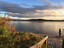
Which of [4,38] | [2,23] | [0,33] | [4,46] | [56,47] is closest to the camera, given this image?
[4,46]

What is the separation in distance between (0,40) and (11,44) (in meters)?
1.04

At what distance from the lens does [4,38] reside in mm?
5734

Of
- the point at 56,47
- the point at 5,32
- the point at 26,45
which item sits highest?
the point at 5,32

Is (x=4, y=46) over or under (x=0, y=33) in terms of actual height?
under

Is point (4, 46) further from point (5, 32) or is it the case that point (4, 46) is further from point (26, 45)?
point (5, 32)

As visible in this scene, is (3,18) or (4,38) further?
(3,18)

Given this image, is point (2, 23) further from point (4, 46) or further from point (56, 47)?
point (56, 47)

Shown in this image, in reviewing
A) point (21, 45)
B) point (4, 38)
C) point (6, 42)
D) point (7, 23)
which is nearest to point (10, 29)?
point (7, 23)

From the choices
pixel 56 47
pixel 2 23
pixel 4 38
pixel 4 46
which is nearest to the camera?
pixel 4 46

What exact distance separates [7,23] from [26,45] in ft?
10.9

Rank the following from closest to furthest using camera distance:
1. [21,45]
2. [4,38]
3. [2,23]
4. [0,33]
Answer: [21,45] → [4,38] → [0,33] → [2,23]

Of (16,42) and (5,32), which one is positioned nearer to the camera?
(16,42)

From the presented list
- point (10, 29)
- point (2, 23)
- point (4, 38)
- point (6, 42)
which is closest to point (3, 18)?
point (2, 23)

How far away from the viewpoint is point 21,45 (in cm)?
527
